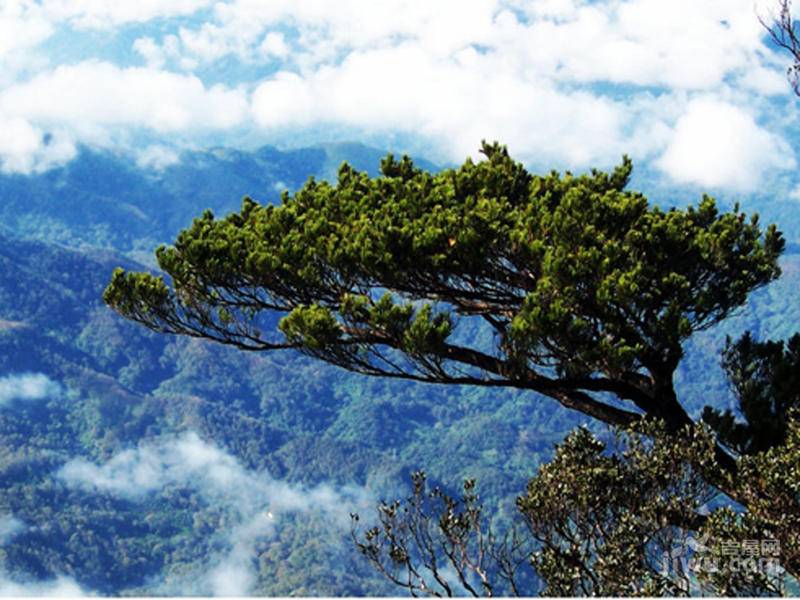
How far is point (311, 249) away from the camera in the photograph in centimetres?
1584

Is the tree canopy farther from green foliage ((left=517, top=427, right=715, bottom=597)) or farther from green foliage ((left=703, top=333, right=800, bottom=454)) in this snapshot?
green foliage ((left=703, top=333, right=800, bottom=454))

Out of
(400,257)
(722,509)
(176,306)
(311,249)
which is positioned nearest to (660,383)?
(722,509)

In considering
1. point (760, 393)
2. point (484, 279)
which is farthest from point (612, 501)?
point (760, 393)

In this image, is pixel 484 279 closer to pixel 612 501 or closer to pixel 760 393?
pixel 612 501

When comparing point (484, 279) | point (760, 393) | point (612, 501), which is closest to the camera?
point (612, 501)

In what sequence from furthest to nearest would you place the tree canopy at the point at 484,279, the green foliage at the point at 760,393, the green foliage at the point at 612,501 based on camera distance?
1. the green foliage at the point at 760,393
2. the tree canopy at the point at 484,279
3. the green foliage at the point at 612,501

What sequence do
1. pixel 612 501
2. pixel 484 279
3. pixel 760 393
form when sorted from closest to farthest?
pixel 612 501 → pixel 484 279 → pixel 760 393

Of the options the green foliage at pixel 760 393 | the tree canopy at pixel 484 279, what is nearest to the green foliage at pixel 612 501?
the tree canopy at pixel 484 279

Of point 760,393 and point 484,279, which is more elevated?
point 484,279

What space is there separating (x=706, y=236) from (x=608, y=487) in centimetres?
440

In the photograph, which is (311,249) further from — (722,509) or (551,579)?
(722,509)

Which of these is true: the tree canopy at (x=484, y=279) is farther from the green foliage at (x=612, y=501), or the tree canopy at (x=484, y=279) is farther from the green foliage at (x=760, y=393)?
the green foliage at (x=760, y=393)

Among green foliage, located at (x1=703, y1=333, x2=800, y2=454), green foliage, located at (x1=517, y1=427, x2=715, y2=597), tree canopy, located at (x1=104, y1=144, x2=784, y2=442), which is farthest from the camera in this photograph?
green foliage, located at (x1=703, y1=333, x2=800, y2=454)

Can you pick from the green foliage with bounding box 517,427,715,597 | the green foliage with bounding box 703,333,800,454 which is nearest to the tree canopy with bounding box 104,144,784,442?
the green foliage with bounding box 517,427,715,597
